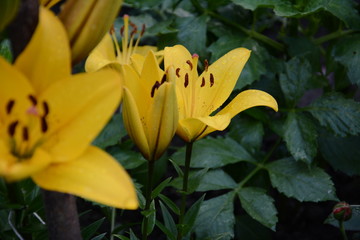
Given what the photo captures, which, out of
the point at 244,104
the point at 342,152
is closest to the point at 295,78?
the point at 342,152

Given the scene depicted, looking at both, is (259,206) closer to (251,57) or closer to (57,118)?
(251,57)

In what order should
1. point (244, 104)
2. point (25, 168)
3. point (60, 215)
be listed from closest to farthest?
point (25, 168)
point (60, 215)
point (244, 104)

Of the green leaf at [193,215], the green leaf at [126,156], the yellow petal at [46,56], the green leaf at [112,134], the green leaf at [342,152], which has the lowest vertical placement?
the green leaf at [342,152]

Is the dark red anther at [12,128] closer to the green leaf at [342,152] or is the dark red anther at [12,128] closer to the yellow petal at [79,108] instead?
the yellow petal at [79,108]

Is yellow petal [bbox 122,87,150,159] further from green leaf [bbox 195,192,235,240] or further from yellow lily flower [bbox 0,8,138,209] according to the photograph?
green leaf [bbox 195,192,235,240]

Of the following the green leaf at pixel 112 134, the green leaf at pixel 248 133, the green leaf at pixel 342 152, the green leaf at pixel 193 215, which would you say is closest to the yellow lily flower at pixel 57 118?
the green leaf at pixel 193 215

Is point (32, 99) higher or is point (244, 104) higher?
point (32, 99)
